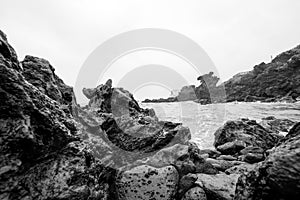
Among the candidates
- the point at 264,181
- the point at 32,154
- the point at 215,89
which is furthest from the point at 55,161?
the point at 215,89

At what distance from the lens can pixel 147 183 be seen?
3809 mm

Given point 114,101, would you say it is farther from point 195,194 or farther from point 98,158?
point 195,194

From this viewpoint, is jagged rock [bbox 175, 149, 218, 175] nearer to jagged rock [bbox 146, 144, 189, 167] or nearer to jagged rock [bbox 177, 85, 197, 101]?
jagged rock [bbox 146, 144, 189, 167]

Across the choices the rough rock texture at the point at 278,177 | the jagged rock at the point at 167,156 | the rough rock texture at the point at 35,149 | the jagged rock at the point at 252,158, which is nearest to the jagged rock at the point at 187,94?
the jagged rock at the point at 252,158

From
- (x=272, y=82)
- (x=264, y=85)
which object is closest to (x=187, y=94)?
(x=264, y=85)

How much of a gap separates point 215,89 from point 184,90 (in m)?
11.3

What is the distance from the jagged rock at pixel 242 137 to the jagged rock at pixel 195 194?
3686 mm

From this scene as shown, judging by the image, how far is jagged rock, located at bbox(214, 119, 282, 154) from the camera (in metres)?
7.09

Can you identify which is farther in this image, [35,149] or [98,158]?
[98,158]

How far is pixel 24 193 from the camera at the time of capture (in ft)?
8.04

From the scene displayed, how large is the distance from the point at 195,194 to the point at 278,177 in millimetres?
1678

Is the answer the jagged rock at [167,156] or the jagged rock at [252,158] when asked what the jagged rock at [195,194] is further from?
the jagged rock at [252,158]

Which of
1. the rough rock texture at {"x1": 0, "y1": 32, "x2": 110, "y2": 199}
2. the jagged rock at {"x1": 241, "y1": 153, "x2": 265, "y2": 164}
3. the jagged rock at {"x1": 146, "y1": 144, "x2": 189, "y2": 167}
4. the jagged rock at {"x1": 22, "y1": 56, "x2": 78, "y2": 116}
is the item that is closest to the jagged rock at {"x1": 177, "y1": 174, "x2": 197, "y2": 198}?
the jagged rock at {"x1": 146, "y1": 144, "x2": 189, "y2": 167}

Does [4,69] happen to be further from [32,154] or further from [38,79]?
[38,79]
